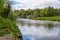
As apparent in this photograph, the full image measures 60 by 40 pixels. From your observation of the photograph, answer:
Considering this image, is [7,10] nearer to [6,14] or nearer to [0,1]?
[6,14]

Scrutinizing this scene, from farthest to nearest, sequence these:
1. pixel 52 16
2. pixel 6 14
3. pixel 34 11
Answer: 1. pixel 52 16
2. pixel 34 11
3. pixel 6 14

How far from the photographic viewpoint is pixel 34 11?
81.4 ft

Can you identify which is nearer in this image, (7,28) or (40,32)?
(7,28)

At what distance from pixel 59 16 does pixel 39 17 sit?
415 centimetres

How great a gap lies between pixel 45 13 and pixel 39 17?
1695mm

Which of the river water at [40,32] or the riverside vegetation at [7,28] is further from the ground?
the riverside vegetation at [7,28]

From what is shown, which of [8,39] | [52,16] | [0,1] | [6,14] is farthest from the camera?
[52,16]

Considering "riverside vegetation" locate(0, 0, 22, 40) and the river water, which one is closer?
"riverside vegetation" locate(0, 0, 22, 40)

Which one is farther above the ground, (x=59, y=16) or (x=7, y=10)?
(x=7, y=10)

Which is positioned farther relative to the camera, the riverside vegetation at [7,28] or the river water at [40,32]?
the river water at [40,32]

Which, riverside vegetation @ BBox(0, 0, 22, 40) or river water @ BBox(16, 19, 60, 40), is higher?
riverside vegetation @ BBox(0, 0, 22, 40)

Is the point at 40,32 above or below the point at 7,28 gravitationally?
below

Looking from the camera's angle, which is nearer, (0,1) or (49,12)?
(0,1)

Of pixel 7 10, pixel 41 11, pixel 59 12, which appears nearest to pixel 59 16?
pixel 59 12
